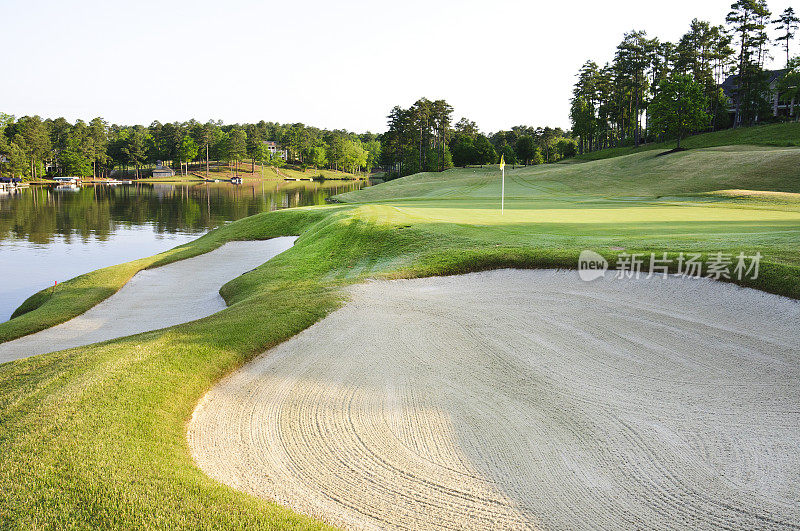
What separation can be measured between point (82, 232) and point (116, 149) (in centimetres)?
10915

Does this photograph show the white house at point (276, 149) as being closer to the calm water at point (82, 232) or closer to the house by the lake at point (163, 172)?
the house by the lake at point (163, 172)

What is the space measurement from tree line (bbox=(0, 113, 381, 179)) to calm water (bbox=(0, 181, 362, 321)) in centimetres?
4899

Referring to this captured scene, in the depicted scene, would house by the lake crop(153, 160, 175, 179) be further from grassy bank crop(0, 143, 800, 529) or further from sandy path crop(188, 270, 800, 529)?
sandy path crop(188, 270, 800, 529)

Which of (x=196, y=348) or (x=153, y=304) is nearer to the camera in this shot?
(x=196, y=348)

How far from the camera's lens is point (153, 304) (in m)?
16.7

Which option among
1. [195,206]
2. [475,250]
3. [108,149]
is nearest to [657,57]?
[195,206]

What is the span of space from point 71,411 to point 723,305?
34.3 ft

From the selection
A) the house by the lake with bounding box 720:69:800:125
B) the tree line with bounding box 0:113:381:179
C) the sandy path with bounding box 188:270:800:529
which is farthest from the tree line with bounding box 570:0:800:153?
the tree line with bounding box 0:113:381:179

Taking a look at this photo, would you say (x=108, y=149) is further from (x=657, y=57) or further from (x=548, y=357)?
(x=548, y=357)

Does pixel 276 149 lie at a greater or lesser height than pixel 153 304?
greater

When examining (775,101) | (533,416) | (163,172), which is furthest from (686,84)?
(163,172)

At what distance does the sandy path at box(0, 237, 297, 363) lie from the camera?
42.8ft

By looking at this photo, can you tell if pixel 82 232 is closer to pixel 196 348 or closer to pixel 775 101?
pixel 196 348

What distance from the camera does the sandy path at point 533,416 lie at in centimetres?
500
